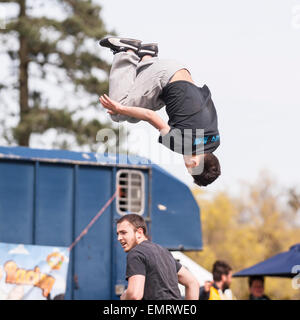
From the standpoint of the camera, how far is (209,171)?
5859mm

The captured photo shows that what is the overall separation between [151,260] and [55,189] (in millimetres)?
6524

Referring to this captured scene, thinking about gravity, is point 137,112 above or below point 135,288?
above

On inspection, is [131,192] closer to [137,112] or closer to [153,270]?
[153,270]

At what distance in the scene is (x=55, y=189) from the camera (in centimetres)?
1294

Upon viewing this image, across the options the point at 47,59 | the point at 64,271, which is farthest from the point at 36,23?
the point at 64,271

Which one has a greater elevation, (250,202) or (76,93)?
(250,202)

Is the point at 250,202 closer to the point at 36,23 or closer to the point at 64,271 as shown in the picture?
the point at 36,23

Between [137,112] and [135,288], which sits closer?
[137,112]

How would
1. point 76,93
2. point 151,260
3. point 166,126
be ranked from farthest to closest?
point 76,93 < point 151,260 < point 166,126

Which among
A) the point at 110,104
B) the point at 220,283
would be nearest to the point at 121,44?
the point at 110,104

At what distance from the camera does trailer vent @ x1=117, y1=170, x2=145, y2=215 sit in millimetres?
13469

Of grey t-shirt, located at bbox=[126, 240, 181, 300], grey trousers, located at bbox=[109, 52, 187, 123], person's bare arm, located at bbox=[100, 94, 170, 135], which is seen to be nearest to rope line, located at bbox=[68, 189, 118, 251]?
grey t-shirt, located at bbox=[126, 240, 181, 300]

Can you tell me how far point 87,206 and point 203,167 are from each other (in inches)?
294
